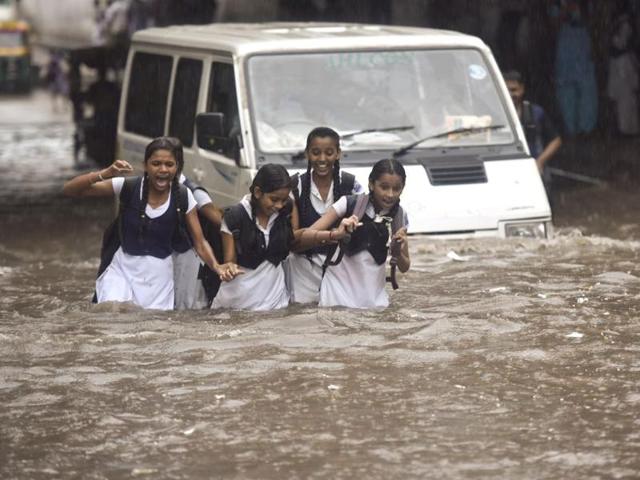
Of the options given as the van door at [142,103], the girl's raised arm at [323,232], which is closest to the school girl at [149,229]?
the girl's raised arm at [323,232]

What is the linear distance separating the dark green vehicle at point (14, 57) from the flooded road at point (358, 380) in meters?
31.0

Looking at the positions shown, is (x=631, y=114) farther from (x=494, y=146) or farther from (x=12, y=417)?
(x=12, y=417)

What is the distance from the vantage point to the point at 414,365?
26.0 feet

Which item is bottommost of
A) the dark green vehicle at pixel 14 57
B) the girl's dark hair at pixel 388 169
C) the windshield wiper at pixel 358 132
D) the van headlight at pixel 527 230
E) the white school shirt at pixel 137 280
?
the dark green vehicle at pixel 14 57

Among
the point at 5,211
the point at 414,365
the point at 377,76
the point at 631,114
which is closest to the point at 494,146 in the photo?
the point at 377,76

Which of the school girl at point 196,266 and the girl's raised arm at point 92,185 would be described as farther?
the school girl at point 196,266

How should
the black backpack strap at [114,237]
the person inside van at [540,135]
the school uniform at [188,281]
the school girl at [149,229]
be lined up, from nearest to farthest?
the school girl at [149,229], the black backpack strap at [114,237], the school uniform at [188,281], the person inside van at [540,135]

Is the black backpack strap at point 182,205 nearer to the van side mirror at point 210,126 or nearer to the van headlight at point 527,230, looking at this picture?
the van side mirror at point 210,126

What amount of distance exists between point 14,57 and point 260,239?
111ft

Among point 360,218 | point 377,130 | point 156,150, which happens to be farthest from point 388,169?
point 377,130

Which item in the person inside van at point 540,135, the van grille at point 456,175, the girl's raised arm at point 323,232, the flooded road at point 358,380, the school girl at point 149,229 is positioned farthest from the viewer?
the person inside van at point 540,135

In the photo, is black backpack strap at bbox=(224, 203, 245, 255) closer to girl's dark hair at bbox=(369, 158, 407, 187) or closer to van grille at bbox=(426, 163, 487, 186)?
girl's dark hair at bbox=(369, 158, 407, 187)

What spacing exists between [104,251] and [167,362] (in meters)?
1.33

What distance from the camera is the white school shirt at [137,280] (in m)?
9.08
